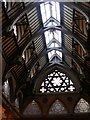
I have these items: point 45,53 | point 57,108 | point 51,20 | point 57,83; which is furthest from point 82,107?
point 51,20

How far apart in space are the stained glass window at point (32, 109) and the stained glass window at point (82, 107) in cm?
250

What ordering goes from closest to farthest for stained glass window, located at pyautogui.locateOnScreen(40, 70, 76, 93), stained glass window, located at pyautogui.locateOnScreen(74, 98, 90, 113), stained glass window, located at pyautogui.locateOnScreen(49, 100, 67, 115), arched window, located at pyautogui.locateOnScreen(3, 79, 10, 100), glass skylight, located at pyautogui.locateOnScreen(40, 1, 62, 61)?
1. glass skylight, located at pyautogui.locateOnScreen(40, 1, 62, 61)
2. arched window, located at pyautogui.locateOnScreen(3, 79, 10, 100)
3. stained glass window, located at pyautogui.locateOnScreen(74, 98, 90, 113)
4. stained glass window, located at pyautogui.locateOnScreen(49, 100, 67, 115)
5. stained glass window, located at pyautogui.locateOnScreen(40, 70, 76, 93)

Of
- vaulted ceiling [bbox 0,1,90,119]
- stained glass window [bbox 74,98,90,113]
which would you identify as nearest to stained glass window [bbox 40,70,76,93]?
vaulted ceiling [bbox 0,1,90,119]

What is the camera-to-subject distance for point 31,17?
14.6m

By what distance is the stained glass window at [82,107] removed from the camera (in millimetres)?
19214

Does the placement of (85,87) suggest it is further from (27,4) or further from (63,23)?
(27,4)

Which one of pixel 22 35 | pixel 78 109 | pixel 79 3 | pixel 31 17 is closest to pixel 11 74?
pixel 22 35

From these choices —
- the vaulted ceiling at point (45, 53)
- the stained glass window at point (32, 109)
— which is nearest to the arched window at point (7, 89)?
the vaulted ceiling at point (45, 53)

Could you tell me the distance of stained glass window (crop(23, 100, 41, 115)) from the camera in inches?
763

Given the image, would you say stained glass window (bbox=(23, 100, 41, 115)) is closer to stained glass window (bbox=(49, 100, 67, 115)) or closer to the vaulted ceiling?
the vaulted ceiling

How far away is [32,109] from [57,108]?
65.2 inches

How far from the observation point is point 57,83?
20703 millimetres

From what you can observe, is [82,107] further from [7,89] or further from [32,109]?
[7,89]

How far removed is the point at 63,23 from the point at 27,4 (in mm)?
3370
